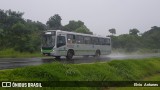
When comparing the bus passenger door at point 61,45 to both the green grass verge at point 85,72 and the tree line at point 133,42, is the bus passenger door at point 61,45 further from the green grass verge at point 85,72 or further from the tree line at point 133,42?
the tree line at point 133,42

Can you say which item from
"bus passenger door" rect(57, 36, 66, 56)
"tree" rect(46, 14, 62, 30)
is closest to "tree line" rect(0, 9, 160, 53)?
"tree" rect(46, 14, 62, 30)

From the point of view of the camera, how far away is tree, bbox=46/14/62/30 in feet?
232

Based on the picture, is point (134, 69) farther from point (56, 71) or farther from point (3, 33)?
point (3, 33)

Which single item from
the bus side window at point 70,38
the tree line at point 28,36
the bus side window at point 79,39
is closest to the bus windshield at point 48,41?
the bus side window at point 70,38

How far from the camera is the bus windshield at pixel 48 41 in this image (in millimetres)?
26719

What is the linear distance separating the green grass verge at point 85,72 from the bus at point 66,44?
7849mm

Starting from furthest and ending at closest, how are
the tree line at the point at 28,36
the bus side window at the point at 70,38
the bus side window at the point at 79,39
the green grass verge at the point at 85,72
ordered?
the tree line at the point at 28,36 < the bus side window at the point at 79,39 < the bus side window at the point at 70,38 < the green grass verge at the point at 85,72

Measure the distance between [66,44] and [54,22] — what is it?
44.5m

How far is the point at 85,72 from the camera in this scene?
14.3 m

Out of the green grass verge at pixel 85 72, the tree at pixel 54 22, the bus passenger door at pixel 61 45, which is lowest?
the green grass verge at pixel 85 72

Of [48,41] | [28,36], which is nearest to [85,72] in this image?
[48,41]

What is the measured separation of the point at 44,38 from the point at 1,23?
75.5ft

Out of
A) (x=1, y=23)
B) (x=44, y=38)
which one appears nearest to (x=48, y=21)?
(x=1, y=23)

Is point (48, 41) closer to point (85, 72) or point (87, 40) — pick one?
point (87, 40)
